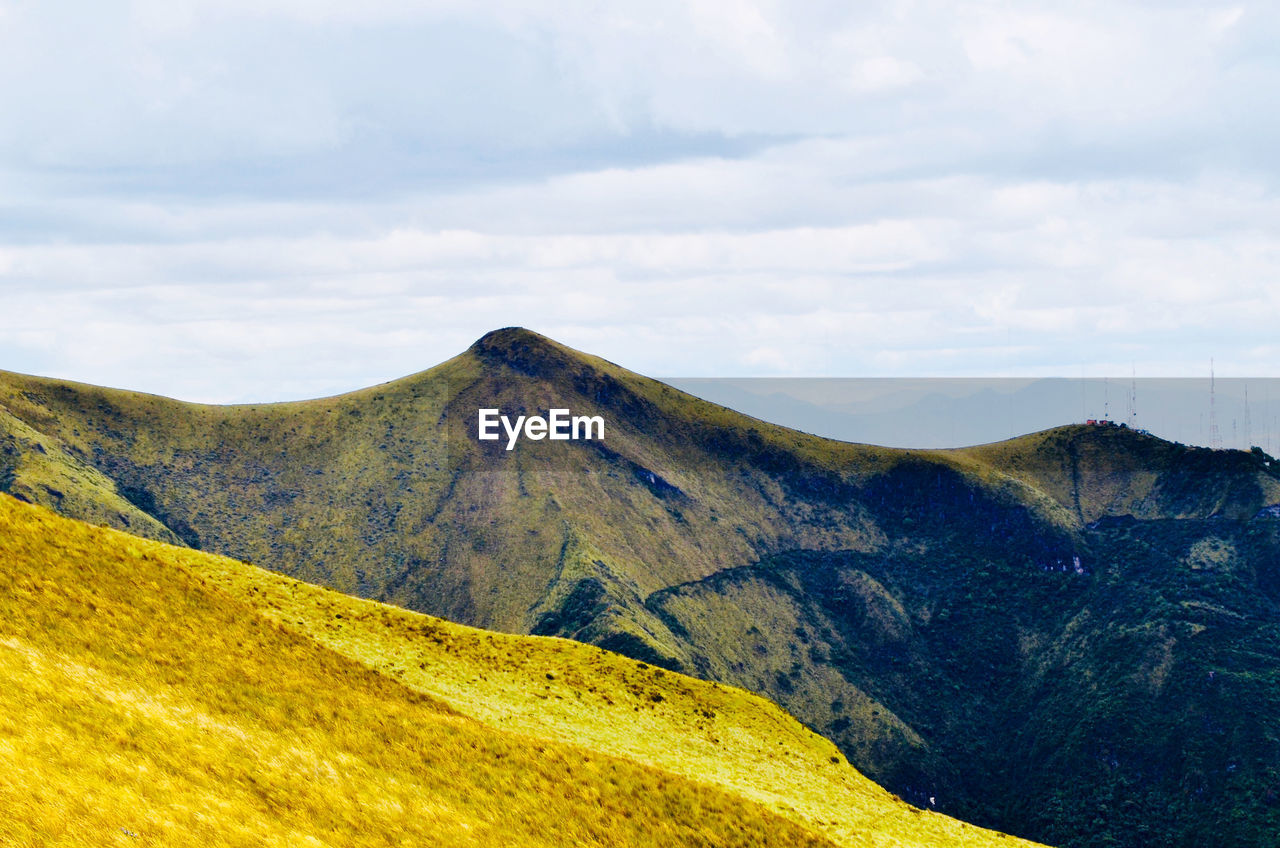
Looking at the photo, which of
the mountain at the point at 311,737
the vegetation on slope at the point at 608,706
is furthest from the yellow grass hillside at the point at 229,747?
the vegetation on slope at the point at 608,706

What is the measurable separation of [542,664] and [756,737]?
20.7 metres

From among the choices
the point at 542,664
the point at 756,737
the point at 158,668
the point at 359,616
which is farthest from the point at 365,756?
the point at 756,737

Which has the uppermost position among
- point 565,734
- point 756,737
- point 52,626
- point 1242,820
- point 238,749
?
point 52,626

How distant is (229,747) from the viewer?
4638 cm

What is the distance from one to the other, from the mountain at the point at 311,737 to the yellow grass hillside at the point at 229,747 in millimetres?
132

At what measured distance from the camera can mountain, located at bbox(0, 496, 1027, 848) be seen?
40.1 metres

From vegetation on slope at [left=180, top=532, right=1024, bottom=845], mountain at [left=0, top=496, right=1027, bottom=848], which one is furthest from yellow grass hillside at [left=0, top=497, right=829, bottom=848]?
vegetation on slope at [left=180, top=532, right=1024, bottom=845]

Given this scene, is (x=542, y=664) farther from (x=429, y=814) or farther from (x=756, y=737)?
(x=429, y=814)

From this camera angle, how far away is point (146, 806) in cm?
3781

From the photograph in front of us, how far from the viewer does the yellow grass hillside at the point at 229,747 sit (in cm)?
3853

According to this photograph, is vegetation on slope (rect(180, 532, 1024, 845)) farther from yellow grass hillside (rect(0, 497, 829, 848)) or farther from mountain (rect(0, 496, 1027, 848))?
yellow grass hillside (rect(0, 497, 829, 848))

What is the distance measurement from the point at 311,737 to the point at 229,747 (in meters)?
5.52

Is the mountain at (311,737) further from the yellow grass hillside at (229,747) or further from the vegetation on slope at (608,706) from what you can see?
the vegetation on slope at (608,706)

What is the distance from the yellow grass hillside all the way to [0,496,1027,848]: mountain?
0.43ft
